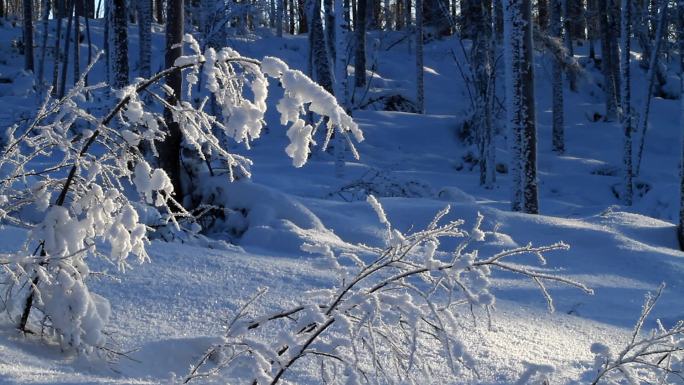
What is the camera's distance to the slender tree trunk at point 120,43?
35.2ft

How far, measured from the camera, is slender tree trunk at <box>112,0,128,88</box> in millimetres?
10727

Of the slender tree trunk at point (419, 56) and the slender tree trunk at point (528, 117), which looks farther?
the slender tree trunk at point (419, 56)

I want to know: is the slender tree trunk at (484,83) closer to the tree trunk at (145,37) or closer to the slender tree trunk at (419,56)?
the slender tree trunk at (419,56)

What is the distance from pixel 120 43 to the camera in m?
10.8

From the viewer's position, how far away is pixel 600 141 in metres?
22.8

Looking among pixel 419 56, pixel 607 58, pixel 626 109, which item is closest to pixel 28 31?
pixel 419 56

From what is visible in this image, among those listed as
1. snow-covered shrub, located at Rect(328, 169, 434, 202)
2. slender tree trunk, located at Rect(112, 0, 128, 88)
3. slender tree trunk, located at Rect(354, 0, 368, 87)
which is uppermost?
slender tree trunk, located at Rect(354, 0, 368, 87)

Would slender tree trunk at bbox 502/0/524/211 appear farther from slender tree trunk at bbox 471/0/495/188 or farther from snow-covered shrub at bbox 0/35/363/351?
snow-covered shrub at bbox 0/35/363/351

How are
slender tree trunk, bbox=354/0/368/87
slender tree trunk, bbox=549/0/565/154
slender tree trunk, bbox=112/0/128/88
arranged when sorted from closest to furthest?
slender tree trunk, bbox=112/0/128/88 → slender tree trunk, bbox=549/0/565/154 → slender tree trunk, bbox=354/0/368/87

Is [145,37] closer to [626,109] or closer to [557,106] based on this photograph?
[626,109]

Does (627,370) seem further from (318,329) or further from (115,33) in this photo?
(115,33)

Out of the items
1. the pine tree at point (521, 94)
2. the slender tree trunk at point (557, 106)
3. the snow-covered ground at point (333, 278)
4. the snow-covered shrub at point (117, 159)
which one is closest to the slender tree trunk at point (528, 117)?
the pine tree at point (521, 94)

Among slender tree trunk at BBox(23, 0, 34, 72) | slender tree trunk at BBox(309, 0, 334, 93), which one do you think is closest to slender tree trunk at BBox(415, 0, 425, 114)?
slender tree trunk at BBox(309, 0, 334, 93)

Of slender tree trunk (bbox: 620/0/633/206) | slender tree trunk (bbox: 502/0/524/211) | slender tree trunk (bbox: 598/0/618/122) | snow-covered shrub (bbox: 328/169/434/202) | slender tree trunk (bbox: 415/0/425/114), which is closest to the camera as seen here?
slender tree trunk (bbox: 502/0/524/211)
